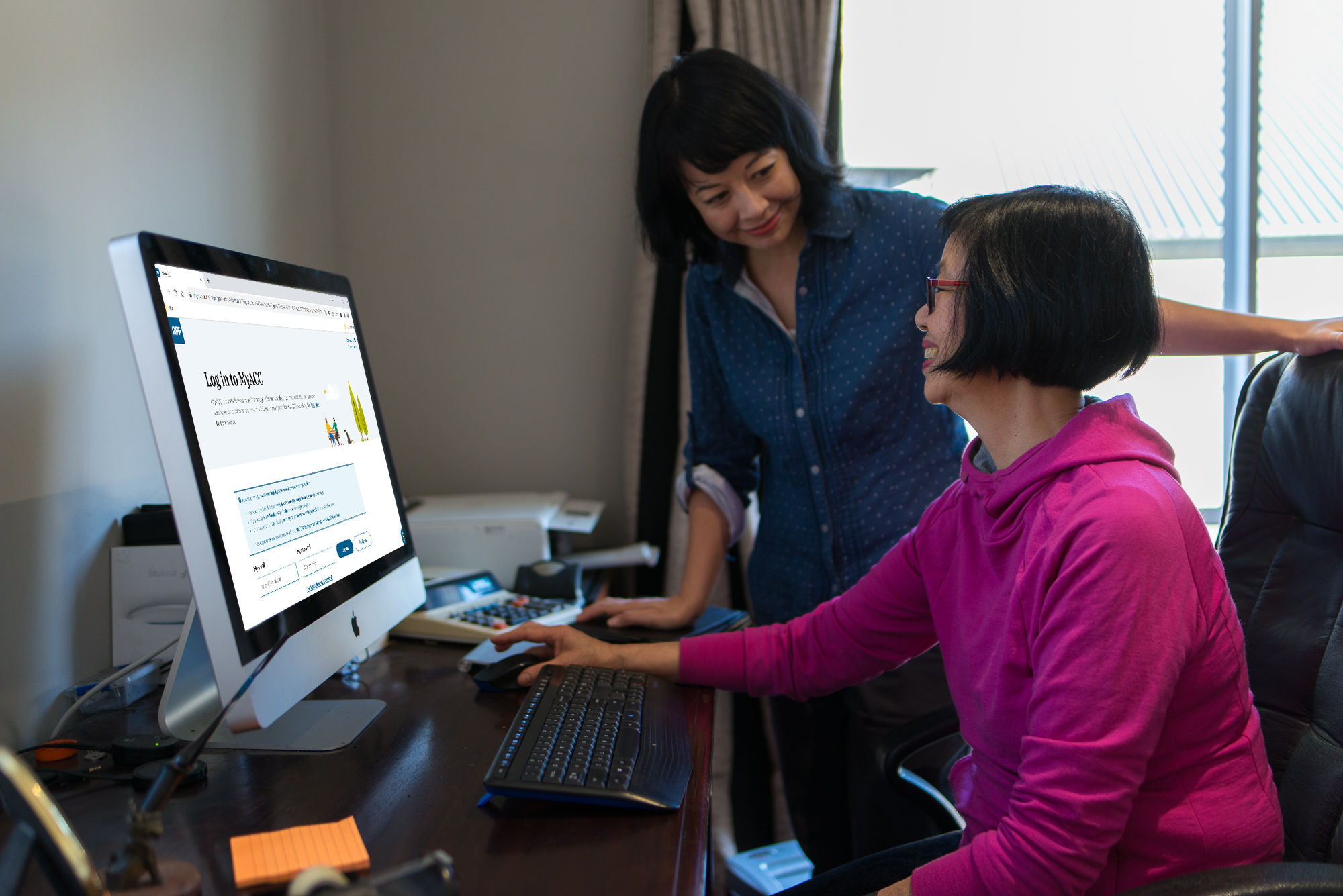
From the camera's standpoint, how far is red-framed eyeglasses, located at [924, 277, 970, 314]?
3.22 ft

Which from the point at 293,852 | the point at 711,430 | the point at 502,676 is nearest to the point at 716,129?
the point at 711,430

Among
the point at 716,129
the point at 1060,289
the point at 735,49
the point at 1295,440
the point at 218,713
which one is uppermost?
the point at 735,49

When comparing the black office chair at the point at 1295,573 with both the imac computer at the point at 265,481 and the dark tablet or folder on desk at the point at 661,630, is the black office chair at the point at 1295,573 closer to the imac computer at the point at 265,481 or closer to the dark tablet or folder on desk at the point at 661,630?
the dark tablet or folder on desk at the point at 661,630

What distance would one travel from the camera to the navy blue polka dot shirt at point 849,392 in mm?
1440

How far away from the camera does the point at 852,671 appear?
1.19 m

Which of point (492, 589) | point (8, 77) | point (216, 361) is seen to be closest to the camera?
point (216, 361)

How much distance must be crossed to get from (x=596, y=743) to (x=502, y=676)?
279mm

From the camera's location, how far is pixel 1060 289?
898mm

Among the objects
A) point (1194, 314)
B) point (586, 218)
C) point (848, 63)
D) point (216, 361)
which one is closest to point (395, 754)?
point (216, 361)

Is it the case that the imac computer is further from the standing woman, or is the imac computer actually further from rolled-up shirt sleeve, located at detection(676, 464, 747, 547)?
rolled-up shirt sleeve, located at detection(676, 464, 747, 547)

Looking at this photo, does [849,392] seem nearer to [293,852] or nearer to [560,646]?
[560,646]

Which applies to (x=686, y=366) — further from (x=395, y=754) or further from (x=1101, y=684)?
(x=1101, y=684)

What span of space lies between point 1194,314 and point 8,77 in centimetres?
156

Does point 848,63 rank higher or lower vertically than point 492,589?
higher
